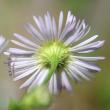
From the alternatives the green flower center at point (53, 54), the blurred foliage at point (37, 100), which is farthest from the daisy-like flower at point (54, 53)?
the blurred foliage at point (37, 100)

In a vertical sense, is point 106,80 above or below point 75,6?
below

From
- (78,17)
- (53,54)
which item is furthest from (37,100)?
(78,17)

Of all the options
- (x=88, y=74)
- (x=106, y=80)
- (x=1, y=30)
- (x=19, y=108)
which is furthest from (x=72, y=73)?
(x=1, y=30)

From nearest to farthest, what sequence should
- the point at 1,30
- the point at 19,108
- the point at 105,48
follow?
the point at 19,108
the point at 105,48
the point at 1,30

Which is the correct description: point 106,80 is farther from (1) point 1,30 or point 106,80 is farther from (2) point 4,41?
(2) point 4,41

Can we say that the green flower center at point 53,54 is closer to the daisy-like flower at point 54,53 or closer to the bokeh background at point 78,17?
the daisy-like flower at point 54,53

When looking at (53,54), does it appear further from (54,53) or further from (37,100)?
(37,100)

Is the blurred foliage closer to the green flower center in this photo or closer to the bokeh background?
the green flower center
